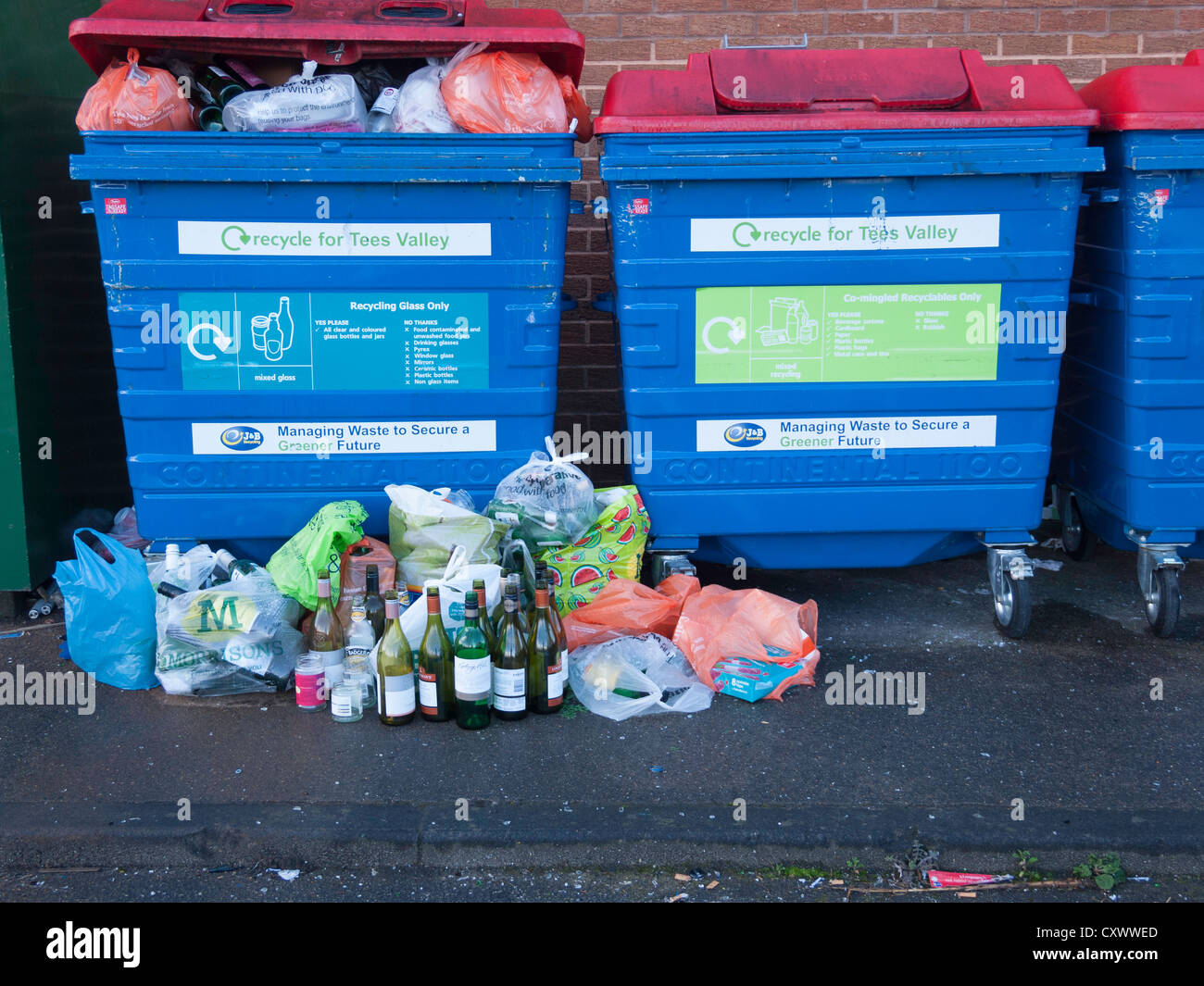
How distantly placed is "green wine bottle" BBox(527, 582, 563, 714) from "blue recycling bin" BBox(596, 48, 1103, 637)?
71cm

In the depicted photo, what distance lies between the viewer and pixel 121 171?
391cm

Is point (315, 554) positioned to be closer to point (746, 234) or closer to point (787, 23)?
point (746, 234)

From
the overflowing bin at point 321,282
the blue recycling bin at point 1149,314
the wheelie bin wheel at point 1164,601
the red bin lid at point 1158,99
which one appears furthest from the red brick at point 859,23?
the wheelie bin wheel at point 1164,601

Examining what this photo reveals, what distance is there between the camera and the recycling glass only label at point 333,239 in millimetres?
3994

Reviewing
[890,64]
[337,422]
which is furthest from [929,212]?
[337,422]

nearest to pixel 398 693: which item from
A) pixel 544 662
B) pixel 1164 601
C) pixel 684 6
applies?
pixel 544 662

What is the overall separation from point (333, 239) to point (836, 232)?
1596 millimetres

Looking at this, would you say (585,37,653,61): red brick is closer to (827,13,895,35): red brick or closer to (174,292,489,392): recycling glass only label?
(827,13,895,35): red brick

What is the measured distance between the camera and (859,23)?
17.1ft

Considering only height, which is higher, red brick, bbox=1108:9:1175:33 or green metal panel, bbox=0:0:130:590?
red brick, bbox=1108:9:1175:33

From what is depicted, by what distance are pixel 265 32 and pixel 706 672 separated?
7.90 ft

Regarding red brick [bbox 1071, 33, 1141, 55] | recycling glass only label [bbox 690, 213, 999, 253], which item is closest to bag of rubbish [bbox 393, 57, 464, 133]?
recycling glass only label [bbox 690, 213, 999, 253]

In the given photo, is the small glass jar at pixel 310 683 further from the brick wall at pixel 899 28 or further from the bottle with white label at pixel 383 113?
the brick wall at pixel 899 28

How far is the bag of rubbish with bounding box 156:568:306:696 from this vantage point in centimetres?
376
